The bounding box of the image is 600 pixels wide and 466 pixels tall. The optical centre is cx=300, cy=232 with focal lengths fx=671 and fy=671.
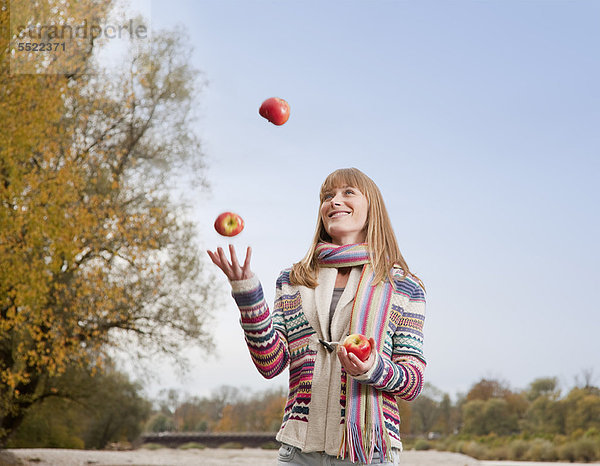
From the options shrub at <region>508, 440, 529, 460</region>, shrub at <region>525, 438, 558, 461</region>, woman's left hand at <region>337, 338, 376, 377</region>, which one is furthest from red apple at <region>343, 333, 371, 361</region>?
shrub at <region>508, 440, 529, 460</region>

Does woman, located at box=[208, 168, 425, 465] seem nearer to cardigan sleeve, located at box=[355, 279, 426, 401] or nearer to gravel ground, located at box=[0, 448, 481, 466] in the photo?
cardigan sleeve, located at box=[355, 279, 426, 401]

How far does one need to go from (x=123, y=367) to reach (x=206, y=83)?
6.13m

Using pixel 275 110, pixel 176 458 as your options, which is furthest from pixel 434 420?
pixel 275 110

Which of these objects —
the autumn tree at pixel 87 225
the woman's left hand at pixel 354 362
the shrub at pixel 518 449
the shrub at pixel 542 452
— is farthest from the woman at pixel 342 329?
the shrub at pixel 518 449

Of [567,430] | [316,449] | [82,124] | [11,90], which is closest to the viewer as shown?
[316,449]

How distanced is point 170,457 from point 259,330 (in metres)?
14.3

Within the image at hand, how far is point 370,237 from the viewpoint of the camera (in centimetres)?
239

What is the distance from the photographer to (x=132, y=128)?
13.7 meters

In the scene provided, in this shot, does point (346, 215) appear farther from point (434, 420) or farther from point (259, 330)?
point (434, 420)

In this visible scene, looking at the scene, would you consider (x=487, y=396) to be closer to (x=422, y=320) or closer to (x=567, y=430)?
(x=567, y=430)

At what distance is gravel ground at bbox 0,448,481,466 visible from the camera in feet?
42.0

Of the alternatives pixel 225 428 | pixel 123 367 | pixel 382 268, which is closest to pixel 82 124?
pixel 123 367

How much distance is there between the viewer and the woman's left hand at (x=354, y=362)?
6.29 feet

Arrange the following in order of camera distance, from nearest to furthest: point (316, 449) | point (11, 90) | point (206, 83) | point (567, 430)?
point (316, 449) → point (11, 90) → point (206, 83) → point (567, 430)
